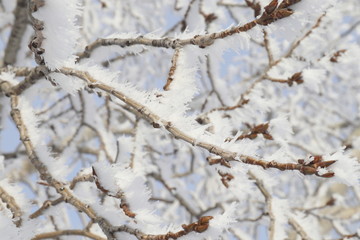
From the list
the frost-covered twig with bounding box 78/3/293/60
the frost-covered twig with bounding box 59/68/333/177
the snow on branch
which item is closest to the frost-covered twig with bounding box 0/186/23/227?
the snow on branch

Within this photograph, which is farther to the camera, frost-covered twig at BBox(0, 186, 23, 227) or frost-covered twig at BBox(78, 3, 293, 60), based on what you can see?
frost-covered twig at BBox(0, 186, 23, 227)

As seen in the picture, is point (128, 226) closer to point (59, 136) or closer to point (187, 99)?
point (187, 99)

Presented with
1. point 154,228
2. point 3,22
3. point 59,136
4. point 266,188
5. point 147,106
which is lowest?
point 154,228

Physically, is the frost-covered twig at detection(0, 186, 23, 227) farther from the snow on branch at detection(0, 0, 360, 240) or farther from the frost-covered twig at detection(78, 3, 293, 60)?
the frost-covered twig at detection(78, 3, 293, 60)

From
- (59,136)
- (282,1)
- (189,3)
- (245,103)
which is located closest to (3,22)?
(59,136)

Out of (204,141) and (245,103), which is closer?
(204,141)

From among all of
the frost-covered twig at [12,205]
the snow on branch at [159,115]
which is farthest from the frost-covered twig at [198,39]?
the frost-covered twig at [12,205]

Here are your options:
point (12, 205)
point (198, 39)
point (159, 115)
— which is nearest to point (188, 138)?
point (159, 115)

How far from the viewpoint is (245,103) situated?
86.5 inches

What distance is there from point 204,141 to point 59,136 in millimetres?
2629

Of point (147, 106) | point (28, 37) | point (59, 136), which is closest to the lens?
point (147, 106)

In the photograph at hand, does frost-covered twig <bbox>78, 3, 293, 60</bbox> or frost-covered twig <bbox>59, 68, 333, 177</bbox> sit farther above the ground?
frost-covered twig <bbox>78, 3, 293, 60</bbox>

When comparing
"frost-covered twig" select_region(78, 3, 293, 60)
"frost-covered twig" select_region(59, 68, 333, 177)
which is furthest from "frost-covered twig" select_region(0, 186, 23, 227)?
"frost-covered twig" select_region(78, 3, 293, 60)

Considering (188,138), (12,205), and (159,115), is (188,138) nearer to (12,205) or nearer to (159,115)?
(159,115)
